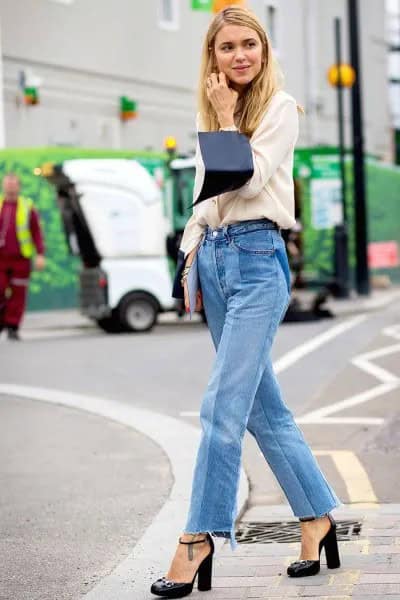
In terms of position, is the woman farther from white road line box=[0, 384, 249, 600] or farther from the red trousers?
the red trousers

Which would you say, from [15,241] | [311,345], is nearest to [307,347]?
[311,345]

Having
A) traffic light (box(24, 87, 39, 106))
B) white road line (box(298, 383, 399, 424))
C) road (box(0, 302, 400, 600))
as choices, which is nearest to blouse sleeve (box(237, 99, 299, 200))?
road (box(0, 302, 400, 600))

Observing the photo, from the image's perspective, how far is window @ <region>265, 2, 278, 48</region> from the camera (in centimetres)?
3353

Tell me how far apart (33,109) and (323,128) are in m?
15.1

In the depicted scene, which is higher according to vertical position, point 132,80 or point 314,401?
point 132,80

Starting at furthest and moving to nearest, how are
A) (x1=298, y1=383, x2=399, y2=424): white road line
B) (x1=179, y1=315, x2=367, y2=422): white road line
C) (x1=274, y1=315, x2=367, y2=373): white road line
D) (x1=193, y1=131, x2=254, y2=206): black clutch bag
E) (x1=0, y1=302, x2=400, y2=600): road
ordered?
1. (x1=274, y1=315, x2=367, y2=373): white road line
2. (x1=179, y1=315, x2=367, y2=422): white road line
3. (x1=298, y1=383, x2=399, y2=424): white road line
4. (x1=0, y1=302, x2=400, y2=600): road
5. (x1=193, y1=131, x2=254, y2=206): black clutch bag

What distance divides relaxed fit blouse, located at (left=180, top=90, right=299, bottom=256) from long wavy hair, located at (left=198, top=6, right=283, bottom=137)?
28mm

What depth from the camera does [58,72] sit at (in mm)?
24891

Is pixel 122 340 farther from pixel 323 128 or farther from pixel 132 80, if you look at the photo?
pixel 323 128

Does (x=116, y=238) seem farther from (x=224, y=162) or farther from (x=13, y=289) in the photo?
(x=224, y=162)

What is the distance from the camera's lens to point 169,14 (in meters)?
28.6

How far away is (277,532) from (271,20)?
96.0 feet

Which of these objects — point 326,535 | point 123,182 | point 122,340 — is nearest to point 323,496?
point 326,535

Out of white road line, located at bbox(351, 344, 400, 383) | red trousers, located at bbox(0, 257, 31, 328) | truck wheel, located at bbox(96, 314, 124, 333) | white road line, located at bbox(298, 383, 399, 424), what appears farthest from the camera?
truck wheel, located at bbox(96, 314, 124, 333)
